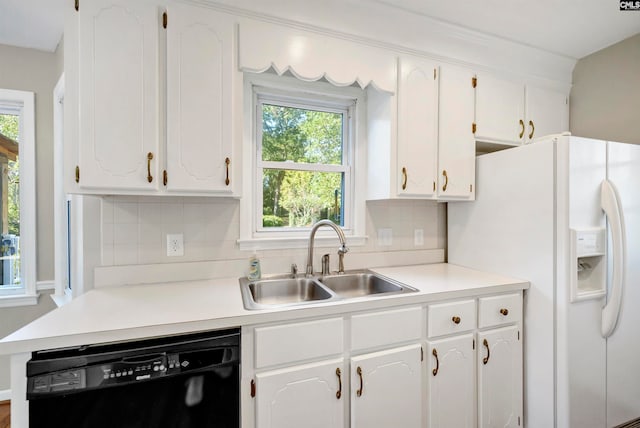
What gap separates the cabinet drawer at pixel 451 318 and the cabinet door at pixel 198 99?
3.84 ft

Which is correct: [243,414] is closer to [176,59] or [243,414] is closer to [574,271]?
[176,59]

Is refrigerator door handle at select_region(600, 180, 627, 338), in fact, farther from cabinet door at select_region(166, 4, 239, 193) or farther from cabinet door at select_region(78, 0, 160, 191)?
cabinet door at select_region(78, 0, 160, 191)

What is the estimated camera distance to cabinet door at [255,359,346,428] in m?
1.21

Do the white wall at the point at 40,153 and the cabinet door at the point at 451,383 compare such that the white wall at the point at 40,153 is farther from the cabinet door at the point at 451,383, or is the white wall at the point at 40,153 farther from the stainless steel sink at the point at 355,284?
the cabinet door at the point at 451,383

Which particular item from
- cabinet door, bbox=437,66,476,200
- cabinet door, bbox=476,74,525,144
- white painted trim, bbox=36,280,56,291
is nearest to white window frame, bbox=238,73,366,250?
cabinet door, bbox=437,66,476,200

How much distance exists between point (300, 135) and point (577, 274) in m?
1.75

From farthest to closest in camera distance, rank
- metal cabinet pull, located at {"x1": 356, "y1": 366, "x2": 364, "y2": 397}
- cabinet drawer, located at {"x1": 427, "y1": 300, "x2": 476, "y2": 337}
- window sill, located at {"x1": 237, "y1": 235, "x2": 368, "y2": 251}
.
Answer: window sill, located at {"x1": 237, "y1": 235, "x2": 368, "y2": 251}, cabinet drawer, located at {"x1": 427, "y1": 300, "x2": 476, "y2": 337}, metal cabinet pull, located at {"x1": 356, "y1": 366, "x2": 364, "y2": 397}

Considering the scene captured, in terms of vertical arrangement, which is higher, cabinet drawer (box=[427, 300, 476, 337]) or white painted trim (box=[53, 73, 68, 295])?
white painted trim (box=[53, 73, 68, 295])

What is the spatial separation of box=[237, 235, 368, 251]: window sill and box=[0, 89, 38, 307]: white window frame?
60.2 inches

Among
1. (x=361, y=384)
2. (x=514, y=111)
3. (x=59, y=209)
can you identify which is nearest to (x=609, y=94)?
(x=514, y=111)

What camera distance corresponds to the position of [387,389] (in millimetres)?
1404

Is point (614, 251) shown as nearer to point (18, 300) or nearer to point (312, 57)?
point (312, 57)

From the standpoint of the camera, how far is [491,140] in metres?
2.07

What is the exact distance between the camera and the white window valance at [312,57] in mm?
1514
